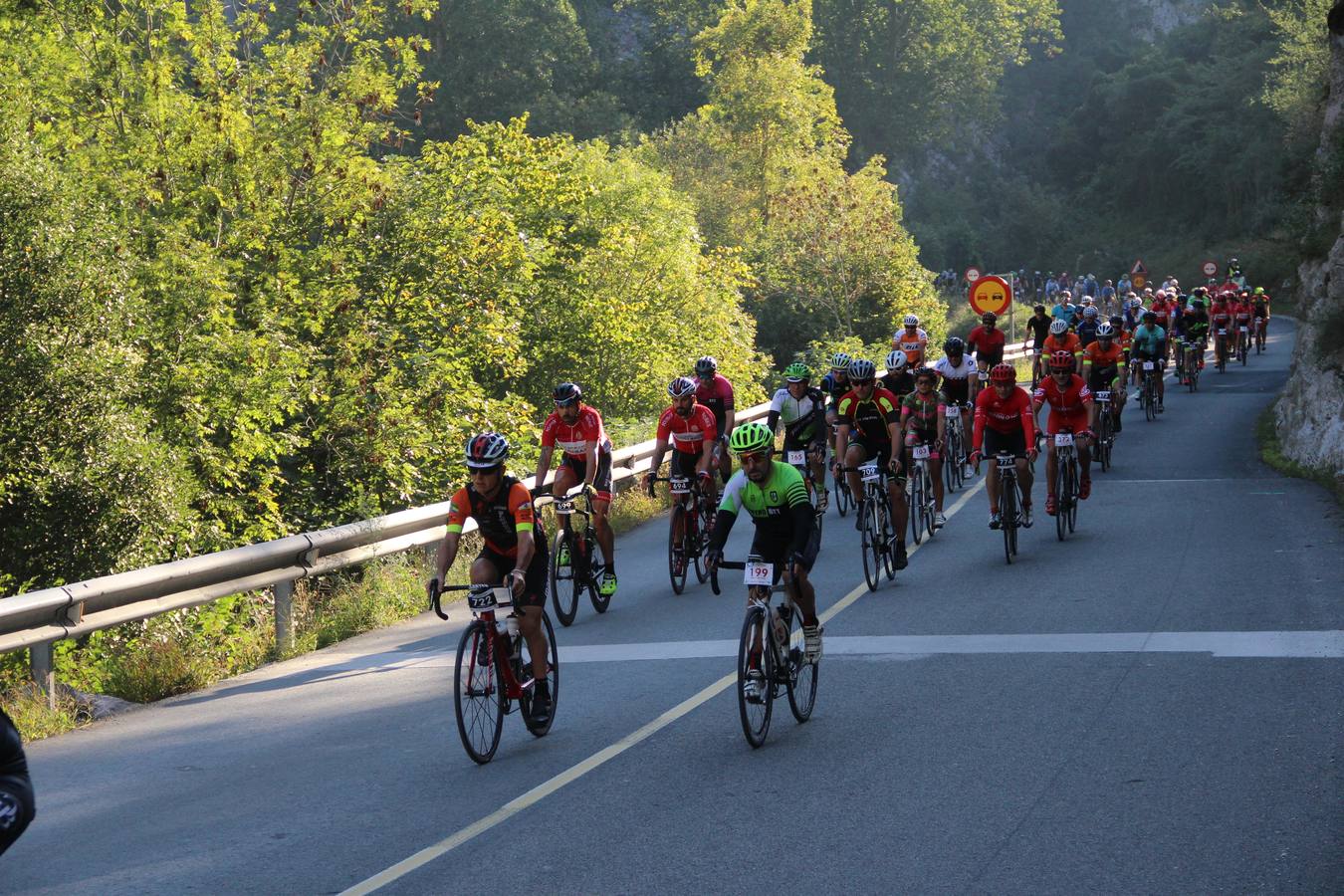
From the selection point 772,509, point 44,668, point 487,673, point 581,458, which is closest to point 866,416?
point 581,458

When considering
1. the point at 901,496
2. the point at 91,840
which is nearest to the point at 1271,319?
the point at 901,496

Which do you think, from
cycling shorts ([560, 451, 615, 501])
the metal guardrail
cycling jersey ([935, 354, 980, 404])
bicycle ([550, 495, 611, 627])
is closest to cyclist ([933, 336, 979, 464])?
cycling jersey ([935, 354, 980, 404])

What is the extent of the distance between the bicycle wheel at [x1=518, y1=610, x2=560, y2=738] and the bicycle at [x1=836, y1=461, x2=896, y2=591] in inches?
195

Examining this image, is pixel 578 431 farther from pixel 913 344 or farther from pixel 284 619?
pixel 913 344

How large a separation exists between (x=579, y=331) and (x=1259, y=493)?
53.0 feet

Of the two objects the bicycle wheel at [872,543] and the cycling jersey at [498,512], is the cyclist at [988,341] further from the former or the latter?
the cycling jersey at [498,512]

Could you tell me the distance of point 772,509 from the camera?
29.5ft

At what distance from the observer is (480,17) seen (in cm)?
7950

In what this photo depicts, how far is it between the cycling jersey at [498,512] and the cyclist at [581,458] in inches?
157

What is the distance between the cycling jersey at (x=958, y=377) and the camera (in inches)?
798

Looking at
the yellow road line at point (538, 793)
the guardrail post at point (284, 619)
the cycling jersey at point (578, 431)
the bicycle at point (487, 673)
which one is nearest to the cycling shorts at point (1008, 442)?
the cycling jersey at point (578, 431)

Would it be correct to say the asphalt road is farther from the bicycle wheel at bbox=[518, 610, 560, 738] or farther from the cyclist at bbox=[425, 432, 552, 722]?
the cyclist at bbox=[425, 432, 552, 722]

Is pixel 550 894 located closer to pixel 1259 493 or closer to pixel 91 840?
pixel 91 840

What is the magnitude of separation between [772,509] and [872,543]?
539cm
